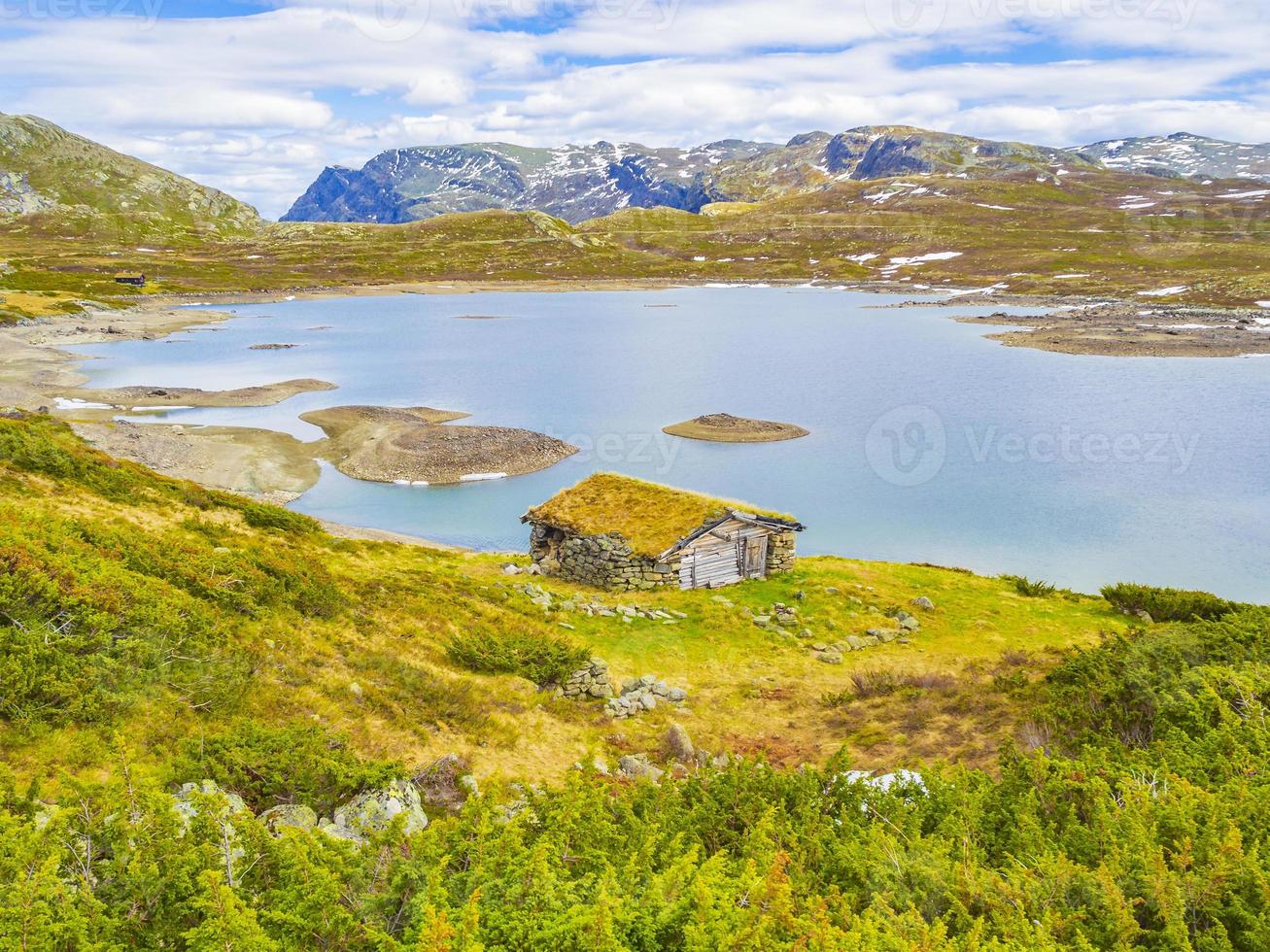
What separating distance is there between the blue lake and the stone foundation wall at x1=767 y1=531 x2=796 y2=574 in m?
8.46

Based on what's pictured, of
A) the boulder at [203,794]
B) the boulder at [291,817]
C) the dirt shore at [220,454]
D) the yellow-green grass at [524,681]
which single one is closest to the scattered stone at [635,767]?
the yellow-green grass at [524,681]

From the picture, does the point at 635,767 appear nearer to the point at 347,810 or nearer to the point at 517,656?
the point at 517,656

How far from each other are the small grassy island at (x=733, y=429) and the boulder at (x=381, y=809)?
4859 centimetres

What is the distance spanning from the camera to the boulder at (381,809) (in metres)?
Result: 9.91

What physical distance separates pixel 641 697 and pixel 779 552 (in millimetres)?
12810

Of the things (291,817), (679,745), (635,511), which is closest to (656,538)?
(635,511)

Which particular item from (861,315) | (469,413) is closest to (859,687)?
(469,413)

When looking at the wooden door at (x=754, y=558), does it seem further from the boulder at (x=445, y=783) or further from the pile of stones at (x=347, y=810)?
the pile of stones at (x=347, y=810)

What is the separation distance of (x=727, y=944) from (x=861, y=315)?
5159 inches

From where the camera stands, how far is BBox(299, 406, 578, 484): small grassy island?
50688mm

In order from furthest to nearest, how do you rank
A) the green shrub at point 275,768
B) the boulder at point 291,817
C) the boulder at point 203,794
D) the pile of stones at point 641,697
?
the pile of stones at point 641,697
the green shrub at point 275,768
the boulder at point 291,817
the boulder at point 203,794

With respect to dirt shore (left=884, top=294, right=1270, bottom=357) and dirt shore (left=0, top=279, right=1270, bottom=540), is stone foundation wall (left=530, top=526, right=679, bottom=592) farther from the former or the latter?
dirt shore (left=884, top=294, right=1270, bottom=357)

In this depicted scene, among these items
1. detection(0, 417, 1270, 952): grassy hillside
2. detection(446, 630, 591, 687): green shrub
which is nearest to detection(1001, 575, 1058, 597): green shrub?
detection(0, 417, 1270, 952): grassy hillside

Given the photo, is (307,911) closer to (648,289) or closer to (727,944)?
(727,944)
